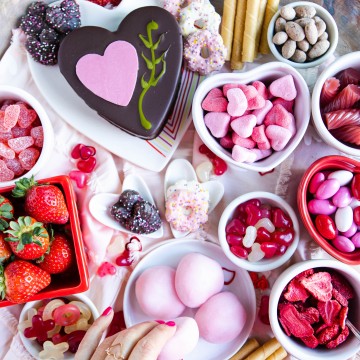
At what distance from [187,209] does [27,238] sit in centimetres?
39

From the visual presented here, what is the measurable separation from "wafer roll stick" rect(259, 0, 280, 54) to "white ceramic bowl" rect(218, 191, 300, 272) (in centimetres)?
36

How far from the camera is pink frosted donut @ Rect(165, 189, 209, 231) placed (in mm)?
1259

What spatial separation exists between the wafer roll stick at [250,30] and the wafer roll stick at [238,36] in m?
0.02

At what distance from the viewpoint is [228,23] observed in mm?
1292

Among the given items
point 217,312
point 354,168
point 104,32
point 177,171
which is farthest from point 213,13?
point 217,312

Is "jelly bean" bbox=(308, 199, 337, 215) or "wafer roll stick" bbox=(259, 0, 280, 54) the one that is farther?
"wafer roll stick" bbox=(259, 0, 280, 54)

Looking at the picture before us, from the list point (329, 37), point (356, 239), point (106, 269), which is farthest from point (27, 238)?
point (329, 37)

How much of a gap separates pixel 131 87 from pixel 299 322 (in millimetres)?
649

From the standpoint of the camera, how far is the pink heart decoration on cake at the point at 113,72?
→ 47.7 inches

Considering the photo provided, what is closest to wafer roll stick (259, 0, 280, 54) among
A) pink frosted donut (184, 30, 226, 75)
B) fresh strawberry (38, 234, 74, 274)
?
pink frosted donut (184, 30, 226, 75)

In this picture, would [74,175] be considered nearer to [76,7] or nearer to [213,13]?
[76,7]

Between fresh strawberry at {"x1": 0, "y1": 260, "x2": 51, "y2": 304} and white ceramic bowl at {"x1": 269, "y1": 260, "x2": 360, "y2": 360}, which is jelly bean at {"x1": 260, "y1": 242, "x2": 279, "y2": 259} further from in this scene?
fresh strawberry at {"x1": 0, "y1": 260, "x2": 51, "y2": 304}

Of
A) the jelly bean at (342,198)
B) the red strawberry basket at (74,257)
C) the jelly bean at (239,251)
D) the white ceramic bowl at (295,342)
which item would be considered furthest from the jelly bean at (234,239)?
the red strawberry basket at (74,257)

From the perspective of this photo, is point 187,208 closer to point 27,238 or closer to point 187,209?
point 187,209
